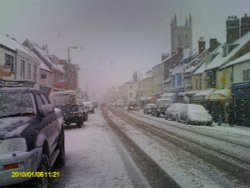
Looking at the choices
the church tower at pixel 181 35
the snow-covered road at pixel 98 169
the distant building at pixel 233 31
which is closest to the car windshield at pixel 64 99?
the snow-covered road at pixel 98 169

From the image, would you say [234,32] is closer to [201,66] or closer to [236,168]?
[201,66]

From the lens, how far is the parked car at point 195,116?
102 ft

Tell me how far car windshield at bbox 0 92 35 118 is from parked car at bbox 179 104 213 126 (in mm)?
24677

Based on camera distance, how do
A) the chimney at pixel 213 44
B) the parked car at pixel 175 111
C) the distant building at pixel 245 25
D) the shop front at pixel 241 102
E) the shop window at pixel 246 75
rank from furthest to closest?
1. the chimney at pixel 213 44
2. the distant building at pixel 245 25
3. the parked car at pixel 175 111
4. the shop window at pixel 246 75
5. the shop front at pixel 241 102

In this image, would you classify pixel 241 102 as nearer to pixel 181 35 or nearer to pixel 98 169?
pixel 98 169

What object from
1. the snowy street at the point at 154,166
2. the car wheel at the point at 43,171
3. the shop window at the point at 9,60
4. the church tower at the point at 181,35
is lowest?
the snowy street at the point at 154,166

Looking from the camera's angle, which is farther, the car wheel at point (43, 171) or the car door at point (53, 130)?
the car door at point (53, 130)

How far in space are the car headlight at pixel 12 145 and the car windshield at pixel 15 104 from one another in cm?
126

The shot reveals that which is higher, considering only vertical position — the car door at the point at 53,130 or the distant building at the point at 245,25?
the distant building at the point at 245,25

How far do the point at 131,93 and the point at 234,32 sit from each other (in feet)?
387

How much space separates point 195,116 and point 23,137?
87.2 ft

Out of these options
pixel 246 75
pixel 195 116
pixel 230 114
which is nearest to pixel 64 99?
pixel 195 116

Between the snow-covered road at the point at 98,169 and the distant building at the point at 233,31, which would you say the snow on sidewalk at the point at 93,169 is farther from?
the distant building at the point at 233,31

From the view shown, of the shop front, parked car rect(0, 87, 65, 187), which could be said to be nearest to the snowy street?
parked car rect(0, 87, 65, 187)
